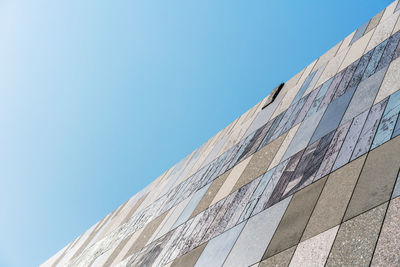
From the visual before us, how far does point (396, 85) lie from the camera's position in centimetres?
909

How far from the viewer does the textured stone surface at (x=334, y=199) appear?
22.3 feet

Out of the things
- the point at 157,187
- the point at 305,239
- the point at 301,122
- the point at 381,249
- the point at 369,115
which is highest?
the point at 157,187

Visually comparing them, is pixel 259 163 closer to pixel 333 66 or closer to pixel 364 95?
pixel 364 95

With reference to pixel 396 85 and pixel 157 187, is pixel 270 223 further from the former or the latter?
pixel 157 187

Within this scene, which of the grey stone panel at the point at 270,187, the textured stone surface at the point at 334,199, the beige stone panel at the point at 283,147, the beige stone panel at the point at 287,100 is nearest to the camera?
the textured stone surface at the point at 334,199

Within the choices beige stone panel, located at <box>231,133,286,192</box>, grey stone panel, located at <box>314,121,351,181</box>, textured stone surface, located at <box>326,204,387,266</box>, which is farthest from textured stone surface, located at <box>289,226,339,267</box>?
beige stone panel, located at <box>231,133,286,192</box>

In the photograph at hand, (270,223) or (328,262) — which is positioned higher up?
(270,223)

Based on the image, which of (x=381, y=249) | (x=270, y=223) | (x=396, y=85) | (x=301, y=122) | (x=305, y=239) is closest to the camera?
(x=381, y=249)

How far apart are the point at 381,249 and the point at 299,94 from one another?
9476mm

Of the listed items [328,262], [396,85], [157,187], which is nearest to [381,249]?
[328,262]

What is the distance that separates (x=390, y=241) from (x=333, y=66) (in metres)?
9.36

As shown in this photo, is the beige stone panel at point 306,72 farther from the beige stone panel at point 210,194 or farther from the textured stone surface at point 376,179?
the textured stone surface at point 376,179

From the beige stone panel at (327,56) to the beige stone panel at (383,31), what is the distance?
2019 millimetres

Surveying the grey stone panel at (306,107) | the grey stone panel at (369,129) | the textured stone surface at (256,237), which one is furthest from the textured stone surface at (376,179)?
the grey stone panel at (306,107)
